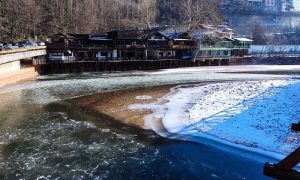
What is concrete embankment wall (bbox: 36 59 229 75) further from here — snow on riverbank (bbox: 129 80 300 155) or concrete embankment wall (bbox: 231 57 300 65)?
snow on riverbank (bbox: 129 80 300 155)

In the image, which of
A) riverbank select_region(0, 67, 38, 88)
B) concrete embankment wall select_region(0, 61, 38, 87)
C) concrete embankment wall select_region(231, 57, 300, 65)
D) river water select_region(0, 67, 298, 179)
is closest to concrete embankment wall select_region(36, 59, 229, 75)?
riverbank select_region(0, 67, 38, 88)

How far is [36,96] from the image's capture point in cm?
2844

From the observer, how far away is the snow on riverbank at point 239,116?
14.7 meters

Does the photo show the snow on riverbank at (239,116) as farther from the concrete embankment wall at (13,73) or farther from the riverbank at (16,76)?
the concrete embankment wall at (13,73)

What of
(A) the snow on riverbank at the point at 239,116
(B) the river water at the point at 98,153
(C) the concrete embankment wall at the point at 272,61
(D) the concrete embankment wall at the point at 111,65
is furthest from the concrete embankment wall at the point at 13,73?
(C) the concrete embankment wall at the point at 272,61

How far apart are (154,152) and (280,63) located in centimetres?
5792

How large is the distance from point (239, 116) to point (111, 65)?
35580 millimetres

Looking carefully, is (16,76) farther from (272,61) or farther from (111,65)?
(272,61)

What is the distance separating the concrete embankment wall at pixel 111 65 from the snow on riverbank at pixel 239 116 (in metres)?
26.3

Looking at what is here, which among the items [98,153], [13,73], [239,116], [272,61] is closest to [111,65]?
[13,73]

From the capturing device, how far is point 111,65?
51344 mm

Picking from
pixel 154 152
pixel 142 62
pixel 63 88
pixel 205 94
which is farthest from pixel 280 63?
pixel 154 152

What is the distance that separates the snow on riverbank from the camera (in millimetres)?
14672

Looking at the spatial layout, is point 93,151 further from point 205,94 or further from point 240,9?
point 240,9
